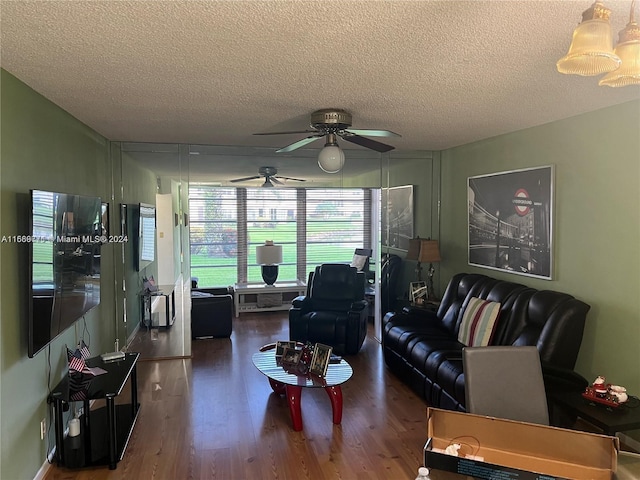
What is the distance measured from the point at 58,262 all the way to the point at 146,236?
2.41 metres

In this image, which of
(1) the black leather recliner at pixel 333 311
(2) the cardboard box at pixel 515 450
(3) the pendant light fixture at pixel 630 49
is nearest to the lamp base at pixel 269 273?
(1) the black leather recliner at pixel 333 311

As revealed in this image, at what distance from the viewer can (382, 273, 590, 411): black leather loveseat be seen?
124 inches

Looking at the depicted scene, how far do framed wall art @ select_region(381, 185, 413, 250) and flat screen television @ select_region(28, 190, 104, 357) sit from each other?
3.38 m

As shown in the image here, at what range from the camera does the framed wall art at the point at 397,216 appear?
552 centimetres

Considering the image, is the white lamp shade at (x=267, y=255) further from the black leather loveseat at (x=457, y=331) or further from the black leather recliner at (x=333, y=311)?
the black leather loveseat at (x=457, y=331)

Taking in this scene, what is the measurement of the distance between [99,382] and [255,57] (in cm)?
233

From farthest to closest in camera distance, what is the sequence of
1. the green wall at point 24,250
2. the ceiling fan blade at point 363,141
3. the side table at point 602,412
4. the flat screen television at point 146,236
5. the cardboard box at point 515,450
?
the flat screen television at point 146,236 → the ceiling fan blade at point 363,141 → the side table at point 602,412 → the green wall at point 24,250 → the cardboard box at point 515,450

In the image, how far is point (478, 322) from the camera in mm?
3801

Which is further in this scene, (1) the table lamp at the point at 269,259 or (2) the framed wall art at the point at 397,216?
(1) the table lamp at the point at 269,259

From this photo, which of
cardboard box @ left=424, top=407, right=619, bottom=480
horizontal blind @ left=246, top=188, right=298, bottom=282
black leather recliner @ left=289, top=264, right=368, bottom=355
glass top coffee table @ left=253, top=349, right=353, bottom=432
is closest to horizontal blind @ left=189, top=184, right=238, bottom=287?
horizontal blind @ left=246, top=188, right=298, bottom=282

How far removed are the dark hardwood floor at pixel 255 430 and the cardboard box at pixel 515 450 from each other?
52.4 inches

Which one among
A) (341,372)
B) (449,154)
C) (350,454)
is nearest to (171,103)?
(341,372)

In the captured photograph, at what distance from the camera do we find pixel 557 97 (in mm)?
2895

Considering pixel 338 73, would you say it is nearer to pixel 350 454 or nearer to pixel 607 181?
pixel 607 181
